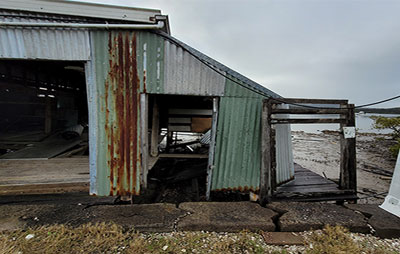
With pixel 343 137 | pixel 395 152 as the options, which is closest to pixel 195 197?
pixel 343 137

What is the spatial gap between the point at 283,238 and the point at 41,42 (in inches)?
223

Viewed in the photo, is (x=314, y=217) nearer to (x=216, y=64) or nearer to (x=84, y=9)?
(x=216, y=64)

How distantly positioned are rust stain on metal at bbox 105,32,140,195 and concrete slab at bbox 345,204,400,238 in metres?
4.79

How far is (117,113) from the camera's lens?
10.6ft

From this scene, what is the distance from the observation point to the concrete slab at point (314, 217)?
2.79 meters

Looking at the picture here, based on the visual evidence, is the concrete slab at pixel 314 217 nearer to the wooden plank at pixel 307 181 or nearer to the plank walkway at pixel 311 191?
the plank walkway at pixel 311 191

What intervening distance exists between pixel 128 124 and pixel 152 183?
3114 millimetres

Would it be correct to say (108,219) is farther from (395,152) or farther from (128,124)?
(395,152)

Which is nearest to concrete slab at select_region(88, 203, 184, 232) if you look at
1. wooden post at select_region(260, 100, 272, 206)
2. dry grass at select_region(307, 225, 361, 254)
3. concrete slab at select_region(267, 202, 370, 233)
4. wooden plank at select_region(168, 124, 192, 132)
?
wooden post at select_region(260, 100, 272, 206)

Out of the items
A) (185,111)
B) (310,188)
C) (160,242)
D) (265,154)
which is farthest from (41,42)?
(310,188)

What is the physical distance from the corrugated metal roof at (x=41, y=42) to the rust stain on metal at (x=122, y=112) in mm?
587

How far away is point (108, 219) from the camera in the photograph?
283 centimetres

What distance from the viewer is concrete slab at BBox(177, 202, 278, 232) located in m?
2.74

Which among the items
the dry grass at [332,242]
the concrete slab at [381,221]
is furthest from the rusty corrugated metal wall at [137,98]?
the concrete slab at [381,221]
